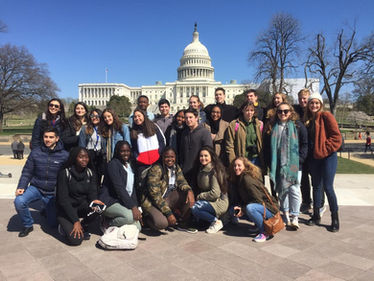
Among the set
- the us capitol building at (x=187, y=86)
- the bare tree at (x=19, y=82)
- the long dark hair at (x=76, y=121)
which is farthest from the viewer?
the us capitol building at (x=187, y=86)

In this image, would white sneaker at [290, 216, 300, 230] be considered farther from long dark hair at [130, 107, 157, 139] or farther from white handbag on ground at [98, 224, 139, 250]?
long dark hair at [130, 107, 157, 139]

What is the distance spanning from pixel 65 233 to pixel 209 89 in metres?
95.8

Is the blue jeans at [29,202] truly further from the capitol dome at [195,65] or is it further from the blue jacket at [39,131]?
the capitol dome at [195,65]

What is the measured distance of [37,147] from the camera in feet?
14.9

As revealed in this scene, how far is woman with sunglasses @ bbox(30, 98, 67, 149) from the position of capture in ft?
15.7

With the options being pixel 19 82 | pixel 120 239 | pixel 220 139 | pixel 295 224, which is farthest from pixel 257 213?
pixel 19 82

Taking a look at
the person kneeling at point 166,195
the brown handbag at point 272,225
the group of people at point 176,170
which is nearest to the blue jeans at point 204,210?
the group of people at point 176,170

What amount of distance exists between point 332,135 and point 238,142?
1484 millimetres

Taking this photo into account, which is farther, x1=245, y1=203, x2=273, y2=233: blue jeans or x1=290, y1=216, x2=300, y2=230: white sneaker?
x1=290, y1=216, x2=300, y2=230: white sneaker

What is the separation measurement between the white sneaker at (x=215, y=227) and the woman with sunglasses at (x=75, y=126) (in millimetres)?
2795

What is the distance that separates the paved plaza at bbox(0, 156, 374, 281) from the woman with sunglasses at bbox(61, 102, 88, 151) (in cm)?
146

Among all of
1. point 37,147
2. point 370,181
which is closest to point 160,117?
point 37,147

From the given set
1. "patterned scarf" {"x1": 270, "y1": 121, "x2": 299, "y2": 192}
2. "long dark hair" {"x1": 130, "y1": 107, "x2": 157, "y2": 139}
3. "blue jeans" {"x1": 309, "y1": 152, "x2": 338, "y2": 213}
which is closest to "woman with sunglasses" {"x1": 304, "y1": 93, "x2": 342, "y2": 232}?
"blue jeans" {"x1": 309, "y1": 152, "x2": 338, "y2": 213}

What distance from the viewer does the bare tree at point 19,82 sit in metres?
37.5
